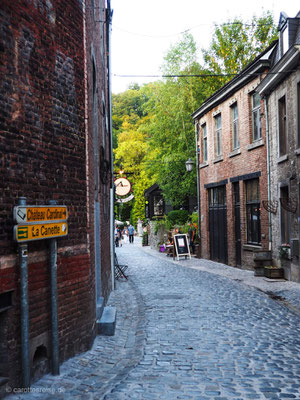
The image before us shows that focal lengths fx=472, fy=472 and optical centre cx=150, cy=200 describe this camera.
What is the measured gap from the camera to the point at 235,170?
18984mm

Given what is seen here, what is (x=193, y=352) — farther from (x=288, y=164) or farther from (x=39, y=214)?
(x=288, y=164)

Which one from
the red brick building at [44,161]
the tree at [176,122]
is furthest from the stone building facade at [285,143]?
the tree at [176,122]

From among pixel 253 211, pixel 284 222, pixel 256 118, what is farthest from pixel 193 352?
pixel 256 118

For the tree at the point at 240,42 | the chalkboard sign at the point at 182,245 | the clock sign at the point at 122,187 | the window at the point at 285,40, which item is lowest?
the chalkboard sign at the point at 182,245

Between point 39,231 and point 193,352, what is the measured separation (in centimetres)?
282

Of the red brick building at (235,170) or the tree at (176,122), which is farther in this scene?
the tree at (176,122)

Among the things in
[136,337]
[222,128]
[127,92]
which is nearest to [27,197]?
[136,337]

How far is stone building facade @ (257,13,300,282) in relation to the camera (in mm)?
13469

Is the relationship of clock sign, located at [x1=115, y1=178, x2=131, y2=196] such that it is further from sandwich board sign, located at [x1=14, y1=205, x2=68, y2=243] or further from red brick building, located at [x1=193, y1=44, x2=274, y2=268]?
sandwich board sign, located at [x1=14, y1=205, x2=68, y2=243]

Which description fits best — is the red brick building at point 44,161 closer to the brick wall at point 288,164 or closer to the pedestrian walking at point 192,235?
the brick wall at point 288,164

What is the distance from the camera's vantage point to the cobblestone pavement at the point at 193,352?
16.4 feet

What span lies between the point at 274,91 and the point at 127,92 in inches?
1964

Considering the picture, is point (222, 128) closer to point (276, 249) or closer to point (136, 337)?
point (276, 249)

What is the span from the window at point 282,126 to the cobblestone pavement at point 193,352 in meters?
4.93
